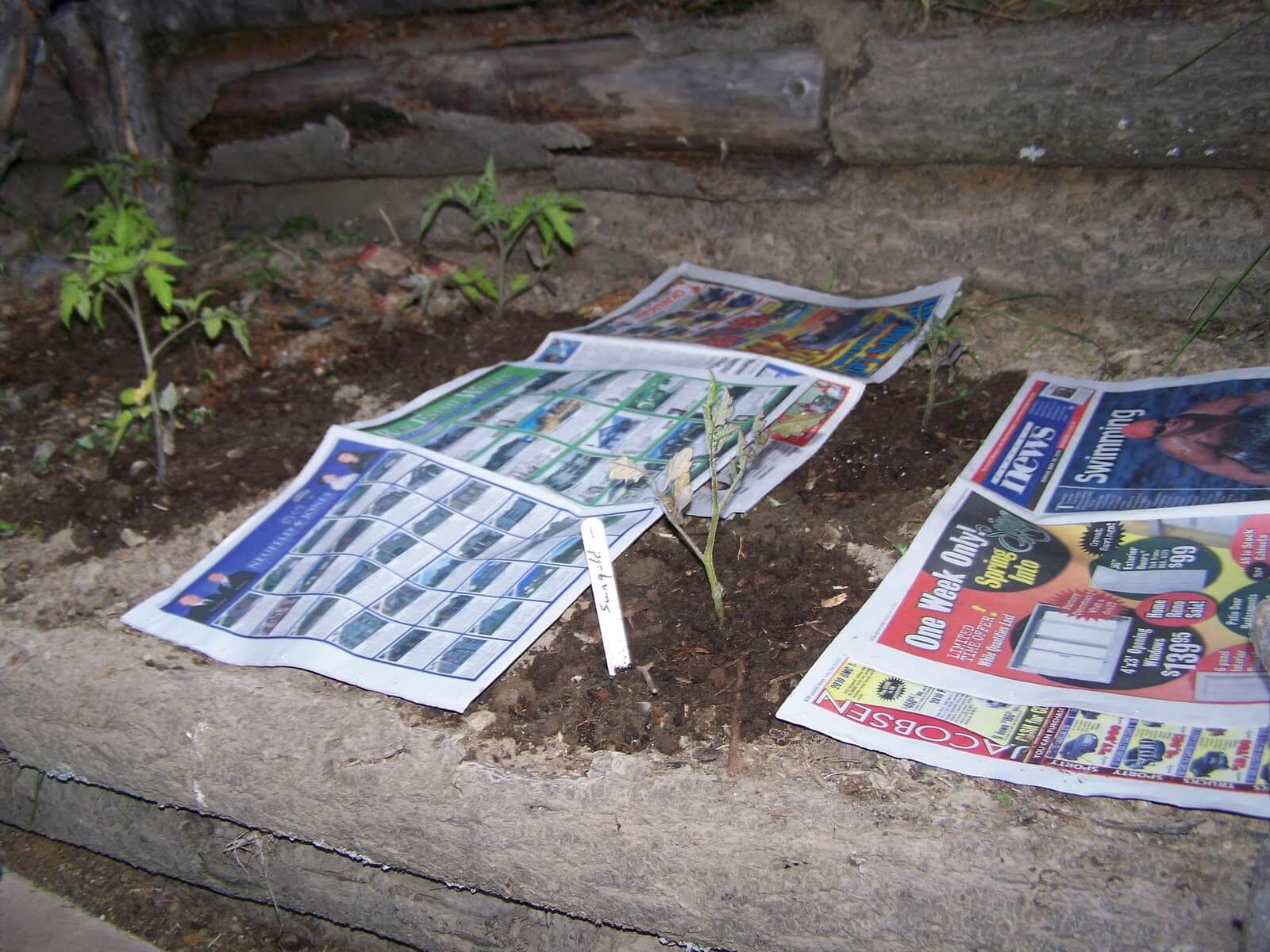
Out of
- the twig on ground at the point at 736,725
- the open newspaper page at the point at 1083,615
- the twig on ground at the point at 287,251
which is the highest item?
the twig on ground at the point at 287,251

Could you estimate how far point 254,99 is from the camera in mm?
2412

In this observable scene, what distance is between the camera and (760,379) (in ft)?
5.90

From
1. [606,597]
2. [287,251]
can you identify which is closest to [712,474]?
[606,597]

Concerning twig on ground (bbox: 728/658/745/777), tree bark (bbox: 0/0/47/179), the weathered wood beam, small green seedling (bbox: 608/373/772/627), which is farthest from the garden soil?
tree bark (bbox: 0/0/47/179)

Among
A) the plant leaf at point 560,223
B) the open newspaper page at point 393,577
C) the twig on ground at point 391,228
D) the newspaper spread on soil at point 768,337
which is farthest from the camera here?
the twig on ground at point 391,228

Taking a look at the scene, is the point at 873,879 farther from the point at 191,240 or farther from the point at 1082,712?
the point at 191,240

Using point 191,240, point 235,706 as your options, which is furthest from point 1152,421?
point 191,240

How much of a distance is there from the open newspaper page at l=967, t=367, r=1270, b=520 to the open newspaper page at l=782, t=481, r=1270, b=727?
5 cm

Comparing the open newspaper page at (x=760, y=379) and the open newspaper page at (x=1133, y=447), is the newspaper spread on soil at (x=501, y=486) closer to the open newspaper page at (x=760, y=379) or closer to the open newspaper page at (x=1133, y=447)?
the open newspaper page at (x=760, y=379)

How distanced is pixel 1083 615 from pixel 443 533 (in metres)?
0.92

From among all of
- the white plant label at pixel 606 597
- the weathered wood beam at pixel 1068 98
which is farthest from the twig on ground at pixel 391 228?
the white plant label at pixel 606 597

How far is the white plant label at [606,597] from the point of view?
4.01 ft

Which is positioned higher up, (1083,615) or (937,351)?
(937,351)

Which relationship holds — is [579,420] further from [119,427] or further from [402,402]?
[119,427]
